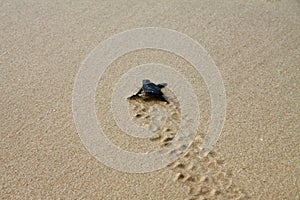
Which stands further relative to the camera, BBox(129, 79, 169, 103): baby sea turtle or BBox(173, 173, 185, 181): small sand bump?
BBox(129, 79, 169, 103): baby sea turtle

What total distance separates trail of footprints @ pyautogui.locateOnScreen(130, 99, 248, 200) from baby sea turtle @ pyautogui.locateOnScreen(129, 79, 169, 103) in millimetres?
206

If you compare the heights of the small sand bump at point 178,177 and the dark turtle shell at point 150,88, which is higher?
the dark turtle shell at point 150,88

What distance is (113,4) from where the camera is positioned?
3467 mm

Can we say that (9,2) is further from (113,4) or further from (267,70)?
(267,70)

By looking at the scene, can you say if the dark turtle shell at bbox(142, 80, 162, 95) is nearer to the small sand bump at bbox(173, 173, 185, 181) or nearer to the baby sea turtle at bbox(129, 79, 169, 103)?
the baby sea turtle at bbox(129, 79, 169, 103)

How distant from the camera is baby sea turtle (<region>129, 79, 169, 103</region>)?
2.62 m

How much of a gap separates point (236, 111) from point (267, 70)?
1.75ft

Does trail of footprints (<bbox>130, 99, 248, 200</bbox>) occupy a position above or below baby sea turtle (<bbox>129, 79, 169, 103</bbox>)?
below

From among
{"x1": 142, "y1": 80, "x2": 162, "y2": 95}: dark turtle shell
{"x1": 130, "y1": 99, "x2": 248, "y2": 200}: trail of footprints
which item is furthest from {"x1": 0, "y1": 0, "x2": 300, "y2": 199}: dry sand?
{"x1": 142, "y1": 80, "x2": 162, "y2": 95}: dark turtle shell

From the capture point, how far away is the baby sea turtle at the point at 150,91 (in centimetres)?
262

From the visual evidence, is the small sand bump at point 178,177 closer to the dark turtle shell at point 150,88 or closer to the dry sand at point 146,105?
the dry sand at point 146,105

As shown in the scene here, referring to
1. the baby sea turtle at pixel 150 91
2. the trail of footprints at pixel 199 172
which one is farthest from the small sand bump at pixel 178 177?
the baby sea turtle at pixel 150 91

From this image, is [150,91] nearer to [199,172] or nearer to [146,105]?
[146,105]

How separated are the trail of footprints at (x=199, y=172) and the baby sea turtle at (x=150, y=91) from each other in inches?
8.1
